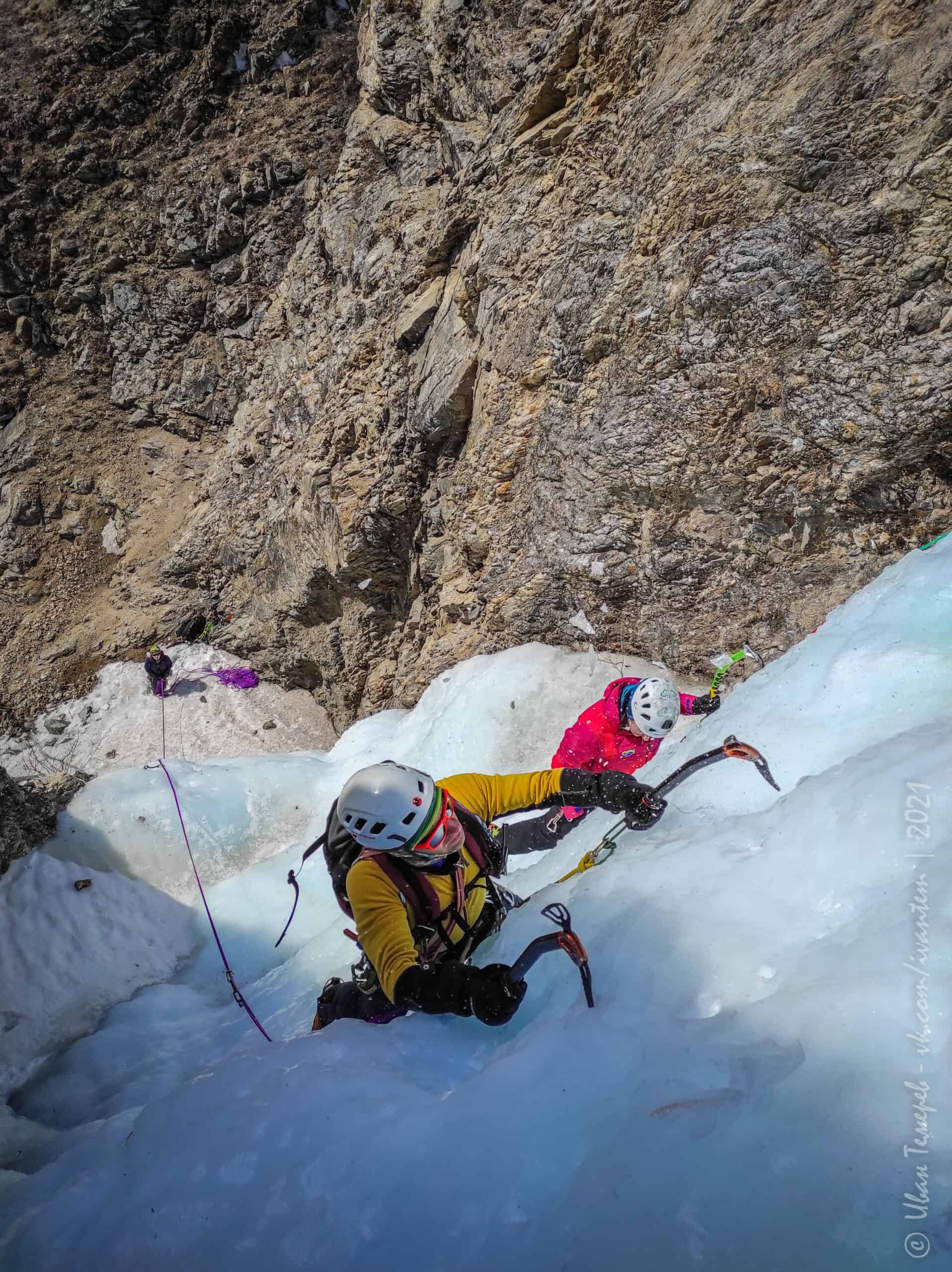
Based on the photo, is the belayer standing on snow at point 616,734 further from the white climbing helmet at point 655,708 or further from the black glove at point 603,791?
the black glove at point 603,791

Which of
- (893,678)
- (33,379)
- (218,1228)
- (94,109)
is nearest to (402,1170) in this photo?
(218,1228)

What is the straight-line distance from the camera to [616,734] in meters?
4.29

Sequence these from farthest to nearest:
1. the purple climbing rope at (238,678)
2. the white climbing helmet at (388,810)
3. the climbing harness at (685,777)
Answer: the purple climbing rope at (238,678), the climbing harness at (685,777), the white climbing helmet at (388,810)

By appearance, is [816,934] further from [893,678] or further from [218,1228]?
[218,1228]

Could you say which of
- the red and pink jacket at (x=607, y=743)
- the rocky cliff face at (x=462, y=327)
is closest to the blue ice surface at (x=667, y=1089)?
the red and pink jacket at (x=607, y=743)

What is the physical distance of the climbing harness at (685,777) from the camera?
265 centimetres

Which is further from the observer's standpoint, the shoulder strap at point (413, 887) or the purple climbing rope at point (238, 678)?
the purple climbing rope at point (238, 678)

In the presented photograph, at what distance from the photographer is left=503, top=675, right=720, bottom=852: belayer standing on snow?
4.03 m

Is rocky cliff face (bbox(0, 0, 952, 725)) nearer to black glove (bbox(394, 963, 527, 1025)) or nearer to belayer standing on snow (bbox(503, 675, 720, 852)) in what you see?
belayer standing on snow (bbox(503, 675, 720, 852))

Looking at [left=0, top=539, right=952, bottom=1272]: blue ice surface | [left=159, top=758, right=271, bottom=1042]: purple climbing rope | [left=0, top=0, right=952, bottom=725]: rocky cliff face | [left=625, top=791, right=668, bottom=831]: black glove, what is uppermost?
[left=0, top=0, right=952, bottom=725]: rocky cliff face

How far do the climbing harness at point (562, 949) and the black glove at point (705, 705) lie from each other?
251 centimetres

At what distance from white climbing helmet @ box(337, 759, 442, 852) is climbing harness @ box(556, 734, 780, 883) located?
692 mm

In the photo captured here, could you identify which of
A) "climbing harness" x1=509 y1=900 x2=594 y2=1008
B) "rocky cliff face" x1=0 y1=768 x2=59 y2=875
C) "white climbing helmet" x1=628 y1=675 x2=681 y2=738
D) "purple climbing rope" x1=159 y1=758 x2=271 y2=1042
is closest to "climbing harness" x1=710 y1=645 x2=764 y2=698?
A: "white climbing helmet" x1=628 y1=675 x2=681 y2=738

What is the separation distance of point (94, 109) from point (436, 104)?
34.7 ft
